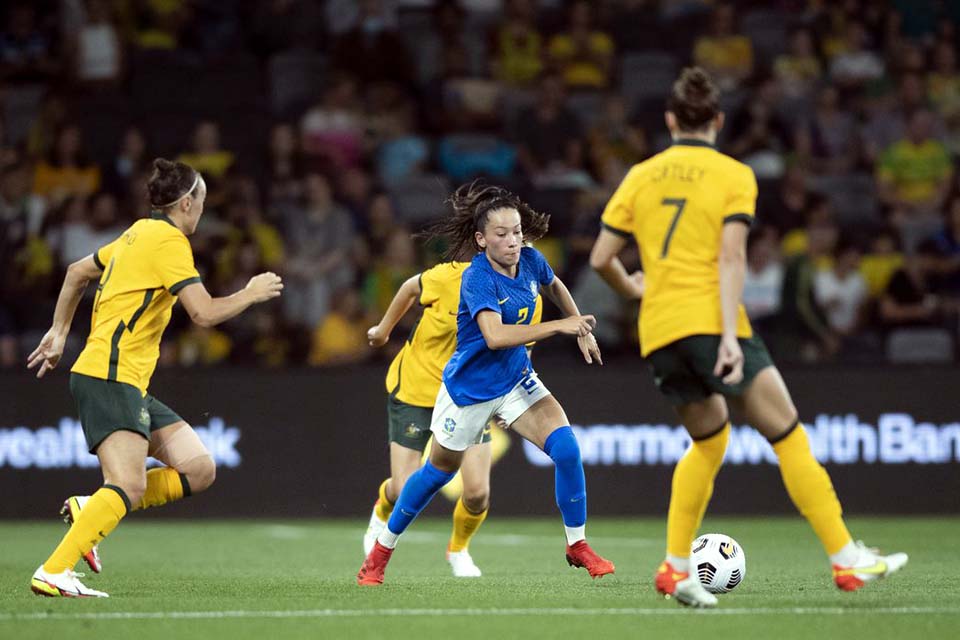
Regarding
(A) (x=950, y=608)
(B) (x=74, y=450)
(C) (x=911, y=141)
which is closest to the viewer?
(A) (x=950, y=608)

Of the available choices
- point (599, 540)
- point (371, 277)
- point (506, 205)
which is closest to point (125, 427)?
point (506, 205)

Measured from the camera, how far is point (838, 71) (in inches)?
706

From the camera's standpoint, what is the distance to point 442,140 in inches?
664

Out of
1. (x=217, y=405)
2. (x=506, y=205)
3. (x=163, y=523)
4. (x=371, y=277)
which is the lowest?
(x=163, y=523)

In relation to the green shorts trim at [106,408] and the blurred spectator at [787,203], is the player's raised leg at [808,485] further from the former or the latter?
the blurred spectator at [787,203]

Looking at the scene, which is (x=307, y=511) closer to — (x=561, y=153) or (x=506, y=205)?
(x=561, y=153)

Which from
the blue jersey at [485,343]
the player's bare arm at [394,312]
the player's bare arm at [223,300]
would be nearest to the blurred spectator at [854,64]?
the player's bare arm at [394,312]

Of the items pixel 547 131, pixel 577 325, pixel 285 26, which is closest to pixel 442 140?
pixel 547 131

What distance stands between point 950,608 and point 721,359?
1.55 m

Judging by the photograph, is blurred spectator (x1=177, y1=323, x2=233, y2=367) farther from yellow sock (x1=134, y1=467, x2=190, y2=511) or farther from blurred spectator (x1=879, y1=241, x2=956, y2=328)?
yellow sock (x1=134, y1=467, x2=190, y2=511)

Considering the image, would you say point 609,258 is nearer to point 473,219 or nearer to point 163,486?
point 473,219

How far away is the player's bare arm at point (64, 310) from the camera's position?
796 cm

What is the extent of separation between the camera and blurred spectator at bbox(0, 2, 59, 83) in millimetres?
17547

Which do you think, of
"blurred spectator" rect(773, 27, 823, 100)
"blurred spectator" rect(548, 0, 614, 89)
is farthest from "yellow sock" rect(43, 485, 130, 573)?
"blurred spectator" rect(773, 27, 823, 100)
